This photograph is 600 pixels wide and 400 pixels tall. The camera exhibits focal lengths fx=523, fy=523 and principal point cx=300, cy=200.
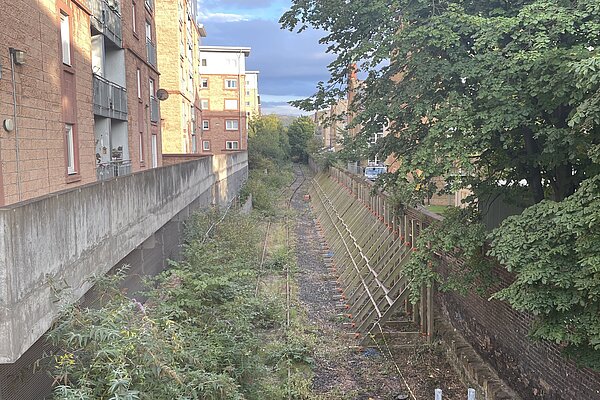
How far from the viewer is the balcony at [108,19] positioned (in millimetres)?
16312

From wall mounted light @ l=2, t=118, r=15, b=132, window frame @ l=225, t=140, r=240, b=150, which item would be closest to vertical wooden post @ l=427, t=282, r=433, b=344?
wall mounted light @ l=2, t=118, r=15, b=132

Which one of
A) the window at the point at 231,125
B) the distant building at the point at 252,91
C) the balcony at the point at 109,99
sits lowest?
the balcony at the point at 109,99

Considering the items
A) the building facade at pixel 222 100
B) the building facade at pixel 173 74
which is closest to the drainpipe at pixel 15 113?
the building facade at pixel 173 74

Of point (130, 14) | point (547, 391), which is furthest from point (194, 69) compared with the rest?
point (547, 391)

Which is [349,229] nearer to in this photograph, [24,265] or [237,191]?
[237,191]

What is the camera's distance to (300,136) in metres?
87.6

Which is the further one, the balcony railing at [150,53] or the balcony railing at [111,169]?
the balcony railing at [150,53]

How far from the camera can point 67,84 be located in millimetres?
13484

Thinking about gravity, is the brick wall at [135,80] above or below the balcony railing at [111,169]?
above

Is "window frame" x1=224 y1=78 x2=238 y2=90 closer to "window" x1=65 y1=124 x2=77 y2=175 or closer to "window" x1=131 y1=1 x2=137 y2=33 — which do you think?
"window" x1=131 y1=1 x2=137 y2=33

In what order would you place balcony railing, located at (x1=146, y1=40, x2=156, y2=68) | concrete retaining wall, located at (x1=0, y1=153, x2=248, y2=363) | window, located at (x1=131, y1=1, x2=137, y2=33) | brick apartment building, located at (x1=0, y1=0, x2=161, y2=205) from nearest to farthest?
concrete retaining wall, located at (x1=0, y1=153, x2=248, y2=363) < brick apartment building, located at (x1=0, y1=0, x2=161, y2=205) < window, located at (x1=131, y1=1, x2=137, y2=33) < balcony railing, located at (x1=146, y1=40, x2=156, y2=68)

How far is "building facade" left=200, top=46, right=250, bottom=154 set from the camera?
201 ft

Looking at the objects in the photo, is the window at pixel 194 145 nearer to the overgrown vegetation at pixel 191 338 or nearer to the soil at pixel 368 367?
the overgrown vegetation at pixel 191 338

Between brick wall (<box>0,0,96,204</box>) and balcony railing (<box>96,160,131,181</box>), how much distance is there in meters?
2.19
